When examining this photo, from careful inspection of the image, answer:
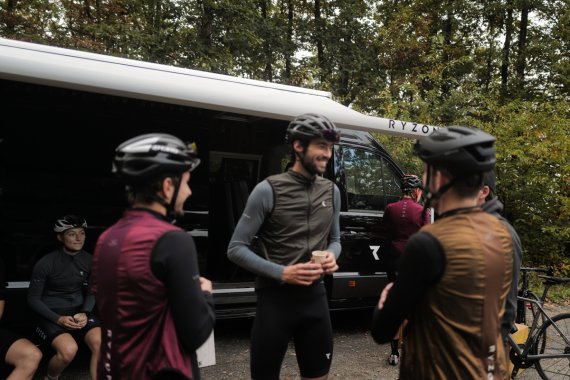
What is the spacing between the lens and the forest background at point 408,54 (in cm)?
863

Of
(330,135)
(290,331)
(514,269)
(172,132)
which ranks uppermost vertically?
(172,132)

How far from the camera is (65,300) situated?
3814 millimetres

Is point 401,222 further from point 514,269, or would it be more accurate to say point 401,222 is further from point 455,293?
point 455,293

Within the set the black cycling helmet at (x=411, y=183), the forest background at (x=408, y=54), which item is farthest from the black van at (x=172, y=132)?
the forest background at (x=408, y=54)

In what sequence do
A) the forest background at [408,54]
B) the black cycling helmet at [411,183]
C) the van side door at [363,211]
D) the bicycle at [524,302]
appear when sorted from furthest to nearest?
the forest background at [408,54], the van side door at [363,211], the black cycling helmet at [411,183], the bicycle at [524,302]

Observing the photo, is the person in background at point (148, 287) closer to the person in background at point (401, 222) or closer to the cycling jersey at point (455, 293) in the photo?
the cycling jersey at point (455, 293)

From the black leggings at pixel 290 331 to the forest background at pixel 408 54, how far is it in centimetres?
654

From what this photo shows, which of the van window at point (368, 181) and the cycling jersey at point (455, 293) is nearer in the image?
the cycling jersey at point (455, 293)

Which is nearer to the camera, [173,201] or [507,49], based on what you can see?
[173,201]

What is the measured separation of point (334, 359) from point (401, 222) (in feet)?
5.28

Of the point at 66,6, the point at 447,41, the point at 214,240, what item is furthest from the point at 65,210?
the point at 447,41

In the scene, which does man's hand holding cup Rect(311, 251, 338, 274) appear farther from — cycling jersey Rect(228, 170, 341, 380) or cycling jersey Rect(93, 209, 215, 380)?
cycling jersey Rect(93, 209, 215, 380)

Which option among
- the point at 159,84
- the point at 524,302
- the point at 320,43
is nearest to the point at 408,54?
the point at 320,43

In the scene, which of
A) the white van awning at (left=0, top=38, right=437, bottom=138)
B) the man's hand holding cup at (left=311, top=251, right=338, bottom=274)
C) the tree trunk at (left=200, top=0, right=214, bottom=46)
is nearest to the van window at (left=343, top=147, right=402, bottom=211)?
the white van awning at (left=0, top=38, right=437, bottom=138)
